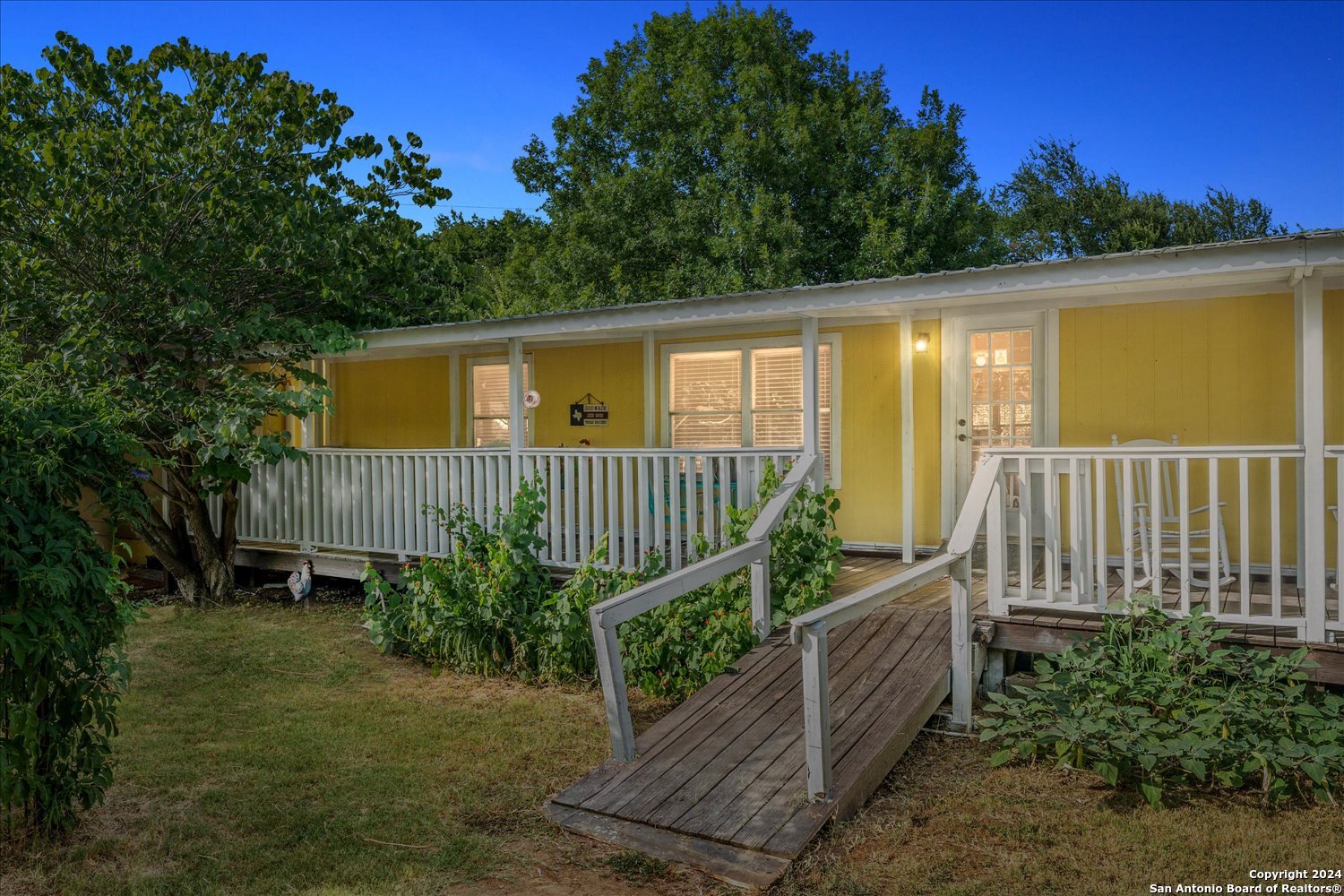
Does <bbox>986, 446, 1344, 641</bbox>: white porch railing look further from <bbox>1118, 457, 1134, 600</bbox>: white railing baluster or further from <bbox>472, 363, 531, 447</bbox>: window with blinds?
<bbox>472, 363, 531, 447</bbox>: window with blinds

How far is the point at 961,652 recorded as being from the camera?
4.88 m

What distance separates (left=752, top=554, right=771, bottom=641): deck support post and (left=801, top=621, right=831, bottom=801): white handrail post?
1.82 metres

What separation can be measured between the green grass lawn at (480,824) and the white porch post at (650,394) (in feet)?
12.6

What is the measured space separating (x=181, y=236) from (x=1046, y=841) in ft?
23.8

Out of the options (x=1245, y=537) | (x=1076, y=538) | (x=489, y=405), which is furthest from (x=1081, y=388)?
(x=489, y=405)

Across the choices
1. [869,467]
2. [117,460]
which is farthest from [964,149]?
[117,460]

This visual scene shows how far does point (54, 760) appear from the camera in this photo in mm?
3564

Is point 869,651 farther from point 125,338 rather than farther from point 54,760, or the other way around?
point 125,338

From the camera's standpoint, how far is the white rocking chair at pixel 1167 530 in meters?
5.53

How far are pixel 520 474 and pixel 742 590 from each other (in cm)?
258

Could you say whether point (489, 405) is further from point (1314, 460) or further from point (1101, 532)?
point (1314, 460)

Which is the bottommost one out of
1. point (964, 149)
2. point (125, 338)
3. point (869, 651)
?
point (869, 651)

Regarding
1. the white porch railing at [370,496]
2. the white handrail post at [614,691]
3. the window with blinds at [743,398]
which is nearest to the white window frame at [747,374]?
the window with blinds at [743,398]

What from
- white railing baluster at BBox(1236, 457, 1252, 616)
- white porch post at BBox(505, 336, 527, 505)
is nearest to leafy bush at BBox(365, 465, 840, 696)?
white porch post at BBox(505, 336, 527, 505)
